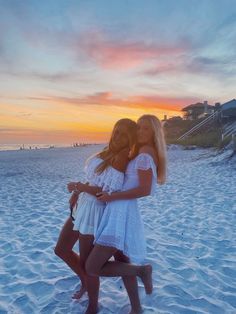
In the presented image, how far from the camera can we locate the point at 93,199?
3.34m

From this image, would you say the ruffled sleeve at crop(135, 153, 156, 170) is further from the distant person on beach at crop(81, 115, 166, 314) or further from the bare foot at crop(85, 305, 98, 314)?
the bare foot at crop(85, 305, 98, 314)

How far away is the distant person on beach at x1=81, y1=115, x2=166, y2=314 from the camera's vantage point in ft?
10.5

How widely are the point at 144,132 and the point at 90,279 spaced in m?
1.58

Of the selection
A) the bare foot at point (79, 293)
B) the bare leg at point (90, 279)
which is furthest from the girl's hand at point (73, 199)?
the bare foot at point (79, 293)

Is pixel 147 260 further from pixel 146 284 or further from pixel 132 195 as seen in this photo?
pixel 132 195

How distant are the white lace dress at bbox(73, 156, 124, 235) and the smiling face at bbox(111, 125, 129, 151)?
0.21m

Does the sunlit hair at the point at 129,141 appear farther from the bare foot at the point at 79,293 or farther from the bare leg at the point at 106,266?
the bare foot at the point at 79,293

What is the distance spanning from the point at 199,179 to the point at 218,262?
860 centimetres

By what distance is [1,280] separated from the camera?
14.8ft

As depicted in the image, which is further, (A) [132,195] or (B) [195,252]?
(B) [195,252]

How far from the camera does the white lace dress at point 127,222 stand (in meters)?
3.19

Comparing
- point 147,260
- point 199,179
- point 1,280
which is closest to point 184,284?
point 147,260

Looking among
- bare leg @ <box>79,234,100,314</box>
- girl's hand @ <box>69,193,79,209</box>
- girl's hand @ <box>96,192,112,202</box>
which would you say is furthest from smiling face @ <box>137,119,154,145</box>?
bare leg @ <box>79,234,100,314</box>

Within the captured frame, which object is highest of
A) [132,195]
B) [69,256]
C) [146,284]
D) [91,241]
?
[132,195]
